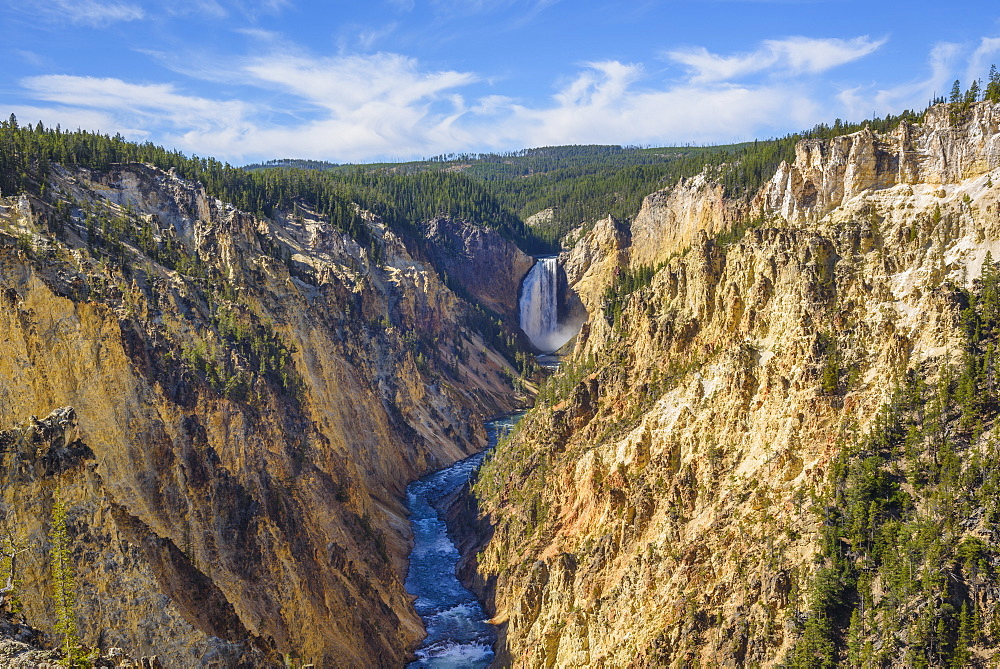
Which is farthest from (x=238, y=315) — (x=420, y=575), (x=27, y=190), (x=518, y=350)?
(x=518, y=350)

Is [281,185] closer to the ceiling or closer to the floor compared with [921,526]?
closer to the ceiling

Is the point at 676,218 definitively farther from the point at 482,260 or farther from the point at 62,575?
the point at 62,575

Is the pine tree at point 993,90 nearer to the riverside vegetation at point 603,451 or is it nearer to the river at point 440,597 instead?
the riverside vegetation at point 603,451

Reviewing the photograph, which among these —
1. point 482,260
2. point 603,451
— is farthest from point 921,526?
point 482,260

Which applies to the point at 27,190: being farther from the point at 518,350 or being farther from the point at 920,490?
the point at 518,350

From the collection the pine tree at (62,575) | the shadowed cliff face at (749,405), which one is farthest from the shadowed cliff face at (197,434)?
the shadowed cliff face at (749,405)

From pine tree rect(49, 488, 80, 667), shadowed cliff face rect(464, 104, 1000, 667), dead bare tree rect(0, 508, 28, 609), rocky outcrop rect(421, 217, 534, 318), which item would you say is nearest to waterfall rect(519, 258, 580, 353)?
rocky outcrop rect(421, 217, 534, 318)

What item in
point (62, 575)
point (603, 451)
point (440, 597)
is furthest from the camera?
point (440, 597)
